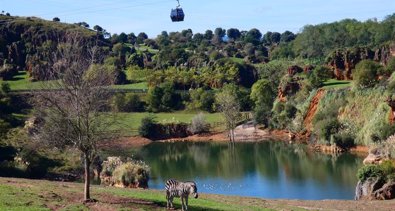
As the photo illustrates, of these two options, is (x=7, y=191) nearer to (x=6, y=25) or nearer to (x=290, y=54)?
(x=6, y=25)

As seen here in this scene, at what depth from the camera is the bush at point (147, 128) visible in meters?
93.6

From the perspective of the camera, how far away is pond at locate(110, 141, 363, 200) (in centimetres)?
4622

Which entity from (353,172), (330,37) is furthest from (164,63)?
(353,172)

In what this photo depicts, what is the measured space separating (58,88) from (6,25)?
443 ft

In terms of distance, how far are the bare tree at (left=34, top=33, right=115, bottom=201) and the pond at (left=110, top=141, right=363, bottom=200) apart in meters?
11.0

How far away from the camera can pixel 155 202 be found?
2728cm

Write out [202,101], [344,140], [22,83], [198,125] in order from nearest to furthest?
1. [344,140]
2. [198,125]
3. [202,101]
4. [22,83]

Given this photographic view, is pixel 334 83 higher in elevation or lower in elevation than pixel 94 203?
higher

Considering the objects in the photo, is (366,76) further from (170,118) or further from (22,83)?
(22,83)

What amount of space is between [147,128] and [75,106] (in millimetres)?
69526

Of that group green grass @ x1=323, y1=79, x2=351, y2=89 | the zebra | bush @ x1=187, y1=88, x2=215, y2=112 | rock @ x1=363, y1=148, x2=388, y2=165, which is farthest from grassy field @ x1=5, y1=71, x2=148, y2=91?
the zebra

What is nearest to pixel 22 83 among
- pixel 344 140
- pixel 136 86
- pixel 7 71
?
pixel 7 71

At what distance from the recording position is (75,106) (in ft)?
80.8

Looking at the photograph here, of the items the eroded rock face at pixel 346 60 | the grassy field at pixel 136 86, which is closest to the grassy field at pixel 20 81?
the grassy field at pixel 136 86
